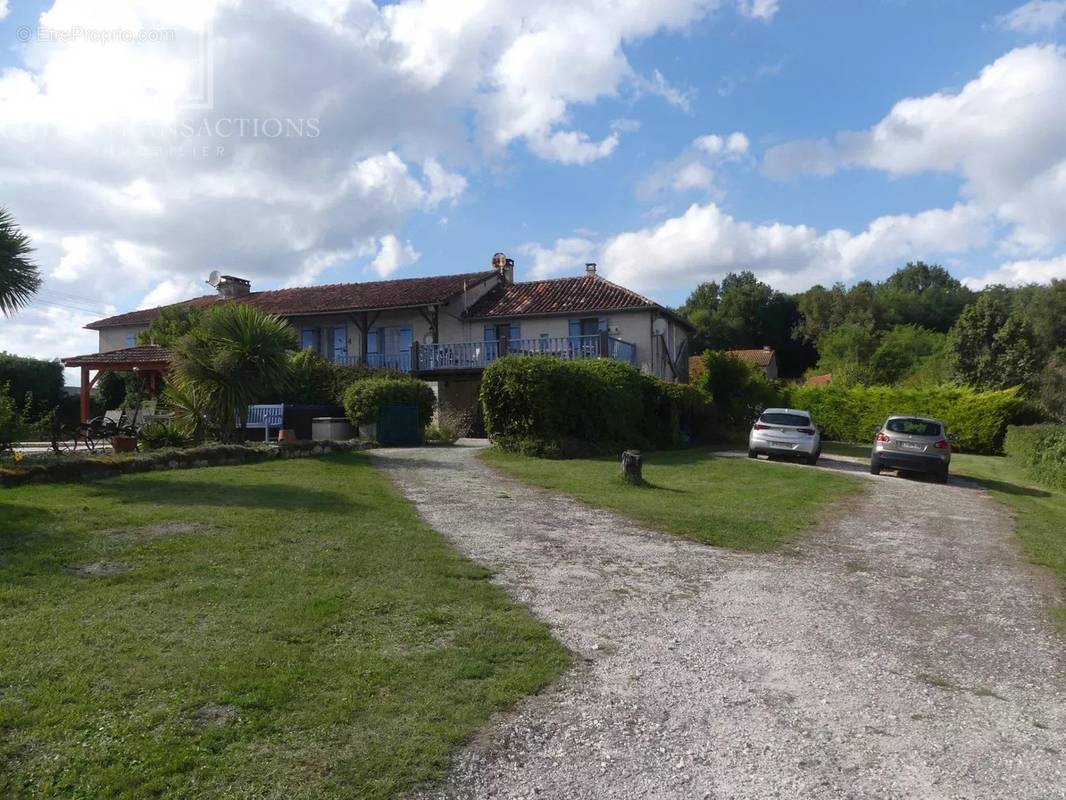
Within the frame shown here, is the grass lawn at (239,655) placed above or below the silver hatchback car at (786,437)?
below

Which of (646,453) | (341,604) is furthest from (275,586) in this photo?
(646,453)

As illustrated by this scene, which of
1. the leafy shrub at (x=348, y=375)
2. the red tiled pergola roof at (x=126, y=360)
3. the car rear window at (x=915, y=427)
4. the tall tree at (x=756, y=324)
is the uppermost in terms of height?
the tall tree at (x=756, y=324)

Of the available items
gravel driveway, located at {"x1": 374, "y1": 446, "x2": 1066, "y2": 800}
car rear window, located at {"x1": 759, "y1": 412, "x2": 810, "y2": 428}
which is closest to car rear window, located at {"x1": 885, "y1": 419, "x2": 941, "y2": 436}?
car rear window, located at {"x1": 759, "y1": 412, "x2": 810, "y2": 428}

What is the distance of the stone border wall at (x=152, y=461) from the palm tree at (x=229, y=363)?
4.00 ft

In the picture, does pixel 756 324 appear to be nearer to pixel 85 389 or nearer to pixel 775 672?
pixel 85 389

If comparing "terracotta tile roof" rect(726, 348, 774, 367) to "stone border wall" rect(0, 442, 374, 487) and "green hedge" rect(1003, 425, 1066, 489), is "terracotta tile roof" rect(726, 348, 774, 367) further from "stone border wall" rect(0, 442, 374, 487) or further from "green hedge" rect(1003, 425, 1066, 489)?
"stone border wall" rect(0, 442, 374, 487)

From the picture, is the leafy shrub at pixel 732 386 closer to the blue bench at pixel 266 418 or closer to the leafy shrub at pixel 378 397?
the leafy shrub at pixel 378 397

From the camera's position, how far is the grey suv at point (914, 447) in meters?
19.1

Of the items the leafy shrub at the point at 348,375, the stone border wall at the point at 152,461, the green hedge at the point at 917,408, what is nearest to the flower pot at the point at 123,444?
the stone border wall at the point at 152,461

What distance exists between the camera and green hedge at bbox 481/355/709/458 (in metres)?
20.4

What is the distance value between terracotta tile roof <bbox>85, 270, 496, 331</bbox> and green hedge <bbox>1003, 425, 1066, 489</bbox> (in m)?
20.5

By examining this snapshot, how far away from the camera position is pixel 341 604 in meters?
6.25

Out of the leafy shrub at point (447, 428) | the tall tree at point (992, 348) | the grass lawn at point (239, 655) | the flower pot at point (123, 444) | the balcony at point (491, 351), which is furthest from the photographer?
the tall tree at point (992, 348)

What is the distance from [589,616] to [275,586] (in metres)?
2.57
